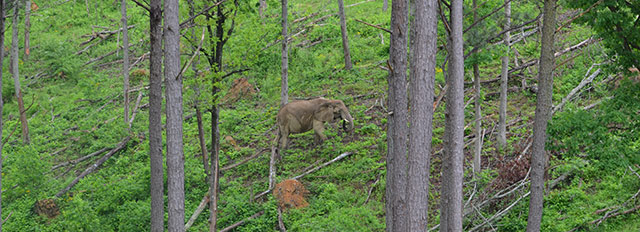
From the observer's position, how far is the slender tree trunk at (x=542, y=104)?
34.0 ft

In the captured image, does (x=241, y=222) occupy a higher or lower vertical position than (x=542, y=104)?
lower

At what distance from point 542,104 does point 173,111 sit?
21.2 ft

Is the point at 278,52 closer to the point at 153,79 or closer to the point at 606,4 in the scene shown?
the point at 153,79

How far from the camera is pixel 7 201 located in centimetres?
1936

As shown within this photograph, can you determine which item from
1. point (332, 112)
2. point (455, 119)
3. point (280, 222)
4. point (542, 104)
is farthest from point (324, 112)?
point (455, 119)

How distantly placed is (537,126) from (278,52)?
53.3 feet

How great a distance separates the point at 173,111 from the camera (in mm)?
10242

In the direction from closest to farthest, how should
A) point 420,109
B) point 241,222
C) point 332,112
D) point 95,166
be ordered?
point 420,109 → point 241,222 → point 332,112 → point 95,166

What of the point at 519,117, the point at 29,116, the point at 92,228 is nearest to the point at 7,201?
the point at 92,228

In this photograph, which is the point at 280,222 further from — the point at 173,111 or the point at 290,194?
the point at 173,111

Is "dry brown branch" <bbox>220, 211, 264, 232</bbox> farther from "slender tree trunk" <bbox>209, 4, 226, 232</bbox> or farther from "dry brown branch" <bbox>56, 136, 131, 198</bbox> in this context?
"dry brown branch" <bbox>56, 136, 131, 198</bbox>

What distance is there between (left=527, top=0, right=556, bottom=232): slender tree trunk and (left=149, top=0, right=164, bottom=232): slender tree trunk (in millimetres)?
7238

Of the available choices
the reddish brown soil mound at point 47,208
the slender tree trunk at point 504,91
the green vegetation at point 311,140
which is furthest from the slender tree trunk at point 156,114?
the slender tree trunk at point 504,91

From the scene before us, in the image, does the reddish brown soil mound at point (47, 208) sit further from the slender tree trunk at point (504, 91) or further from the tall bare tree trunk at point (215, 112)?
the slender tree trunk at point (504, 91)
